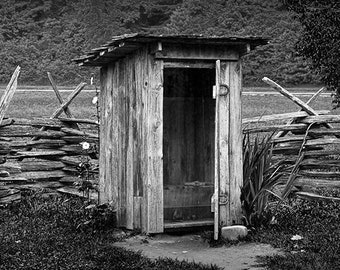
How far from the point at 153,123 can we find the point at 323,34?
3.49m

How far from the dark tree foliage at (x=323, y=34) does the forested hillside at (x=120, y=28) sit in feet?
51.2

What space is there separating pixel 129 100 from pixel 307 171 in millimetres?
4100

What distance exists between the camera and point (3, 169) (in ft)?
36.5

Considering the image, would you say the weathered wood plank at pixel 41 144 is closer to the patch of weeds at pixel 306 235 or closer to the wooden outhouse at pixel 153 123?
the wooden outhouse at pixel 153 123

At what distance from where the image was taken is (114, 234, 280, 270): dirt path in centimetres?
739

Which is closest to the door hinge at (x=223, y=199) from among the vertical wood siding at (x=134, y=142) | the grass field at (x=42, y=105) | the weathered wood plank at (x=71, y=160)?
the vertical wood siding at (x=134, y=142)

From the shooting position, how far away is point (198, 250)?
802cm

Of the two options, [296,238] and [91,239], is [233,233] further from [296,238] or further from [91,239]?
[91,239]

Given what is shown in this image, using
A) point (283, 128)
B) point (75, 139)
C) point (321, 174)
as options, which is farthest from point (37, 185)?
point (321, 174)

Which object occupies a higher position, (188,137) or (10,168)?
(188,137)

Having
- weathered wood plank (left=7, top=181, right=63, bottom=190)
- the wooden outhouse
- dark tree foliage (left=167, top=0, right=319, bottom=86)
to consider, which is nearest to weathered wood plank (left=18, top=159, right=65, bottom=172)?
weathered wood plank (left=7, top=181, right=63, bottom=190)

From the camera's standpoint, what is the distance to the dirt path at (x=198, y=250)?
7.39 metres

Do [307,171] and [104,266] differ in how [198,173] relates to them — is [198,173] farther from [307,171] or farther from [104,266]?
[104,266]

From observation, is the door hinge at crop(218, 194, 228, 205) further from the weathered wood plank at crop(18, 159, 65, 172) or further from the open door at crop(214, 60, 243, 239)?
the weathered wood plank at crop(18, 159, 65, 172)
